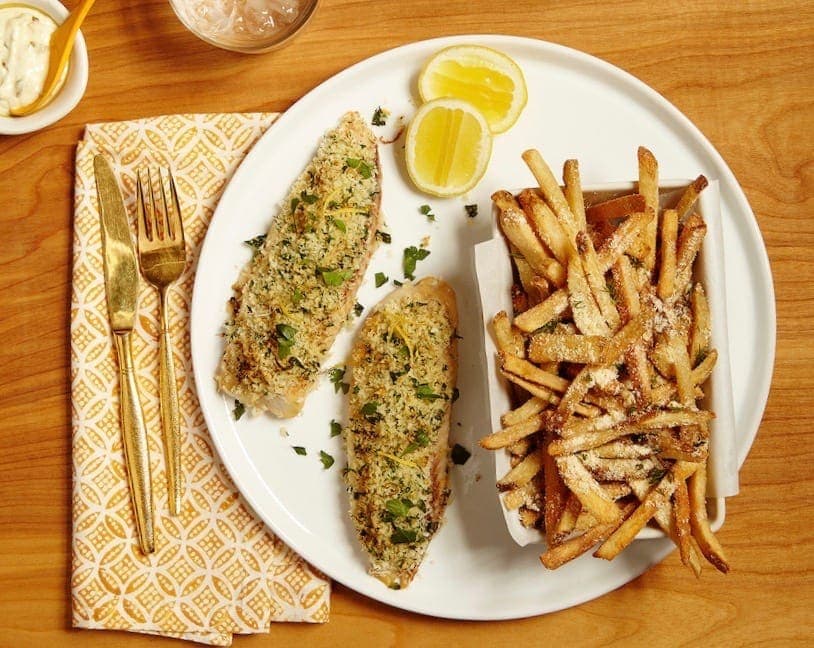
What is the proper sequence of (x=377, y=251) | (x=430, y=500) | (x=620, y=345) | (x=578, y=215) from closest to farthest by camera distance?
(x=620, y=345) < (x=578, y=215) < (x=430, y=500) < (x=377, y=251)

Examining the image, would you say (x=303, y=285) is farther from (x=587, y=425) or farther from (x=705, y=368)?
(x=705, y=368)

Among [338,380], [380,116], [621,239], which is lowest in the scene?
[338,380]

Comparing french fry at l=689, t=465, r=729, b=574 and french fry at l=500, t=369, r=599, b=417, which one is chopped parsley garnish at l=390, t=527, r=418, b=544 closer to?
french fry at l=500, t=369, r=599, b=417

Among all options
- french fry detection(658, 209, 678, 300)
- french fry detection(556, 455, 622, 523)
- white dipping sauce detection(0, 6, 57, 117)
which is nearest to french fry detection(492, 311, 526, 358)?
french fry detection(556, 455, 622, 523)

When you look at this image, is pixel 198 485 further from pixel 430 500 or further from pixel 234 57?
pixel 234 57

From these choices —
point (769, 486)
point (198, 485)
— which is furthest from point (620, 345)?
point (198, 485)

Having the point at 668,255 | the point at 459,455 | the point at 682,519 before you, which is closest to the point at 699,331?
the point at 668,255
